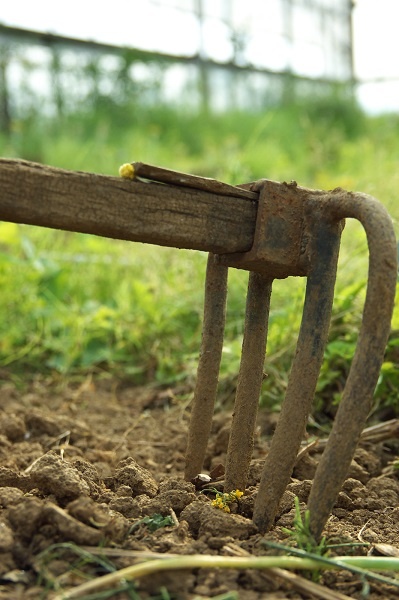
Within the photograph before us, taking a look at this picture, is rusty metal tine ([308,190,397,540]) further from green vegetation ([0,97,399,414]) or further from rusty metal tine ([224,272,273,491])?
green vegetation ([0,97,399,414])

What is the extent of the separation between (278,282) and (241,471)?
1.64m

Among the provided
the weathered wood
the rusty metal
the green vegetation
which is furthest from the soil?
the weathered wood

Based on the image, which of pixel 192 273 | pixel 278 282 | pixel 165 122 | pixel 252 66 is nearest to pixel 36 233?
pixel 192 273

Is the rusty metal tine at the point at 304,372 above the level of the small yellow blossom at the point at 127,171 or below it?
below

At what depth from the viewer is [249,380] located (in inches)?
57.6

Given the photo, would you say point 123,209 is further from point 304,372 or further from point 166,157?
point 166,157

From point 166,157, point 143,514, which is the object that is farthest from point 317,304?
point 166,157

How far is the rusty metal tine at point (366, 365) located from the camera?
3.95 feet

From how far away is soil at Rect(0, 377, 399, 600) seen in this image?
111 cm

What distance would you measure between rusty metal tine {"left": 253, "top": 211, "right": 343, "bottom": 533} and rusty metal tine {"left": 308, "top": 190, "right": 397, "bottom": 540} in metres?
0.09

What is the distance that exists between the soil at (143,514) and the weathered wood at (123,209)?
45cm

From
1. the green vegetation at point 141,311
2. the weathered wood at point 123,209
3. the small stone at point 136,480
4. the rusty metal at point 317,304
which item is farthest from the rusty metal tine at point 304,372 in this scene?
the green vegetation at point 141,311

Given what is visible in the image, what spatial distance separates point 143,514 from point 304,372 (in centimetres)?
39

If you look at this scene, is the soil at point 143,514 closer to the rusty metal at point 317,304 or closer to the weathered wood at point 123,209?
the rusty metal at point 317,304
